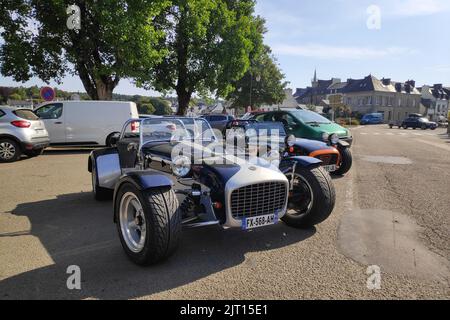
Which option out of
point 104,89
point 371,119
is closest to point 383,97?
point 371,119

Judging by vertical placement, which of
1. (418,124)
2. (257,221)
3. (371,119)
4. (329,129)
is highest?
(329,129)

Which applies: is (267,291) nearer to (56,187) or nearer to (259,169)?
(259,169)

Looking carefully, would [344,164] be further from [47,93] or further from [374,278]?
[47,93]

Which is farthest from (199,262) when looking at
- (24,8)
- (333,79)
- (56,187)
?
(333,79)

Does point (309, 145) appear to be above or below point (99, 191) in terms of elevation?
above

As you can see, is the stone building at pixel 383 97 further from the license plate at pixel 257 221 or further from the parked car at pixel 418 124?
the license plate at pixel 257 221

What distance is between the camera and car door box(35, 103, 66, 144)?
1290 centimetres

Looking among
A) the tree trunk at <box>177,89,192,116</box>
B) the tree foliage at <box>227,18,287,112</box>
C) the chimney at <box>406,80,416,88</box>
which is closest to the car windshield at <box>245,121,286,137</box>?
A: the tree trunk at <box>177,89,192,116</box>

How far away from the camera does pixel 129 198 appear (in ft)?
12.6

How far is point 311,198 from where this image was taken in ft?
14.7

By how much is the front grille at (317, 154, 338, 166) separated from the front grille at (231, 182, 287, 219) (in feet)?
11.6

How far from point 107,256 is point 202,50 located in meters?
22.1

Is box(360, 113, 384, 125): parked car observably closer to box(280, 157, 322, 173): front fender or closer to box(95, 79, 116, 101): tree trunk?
box(95, 79, 116, 101): tree trunk
